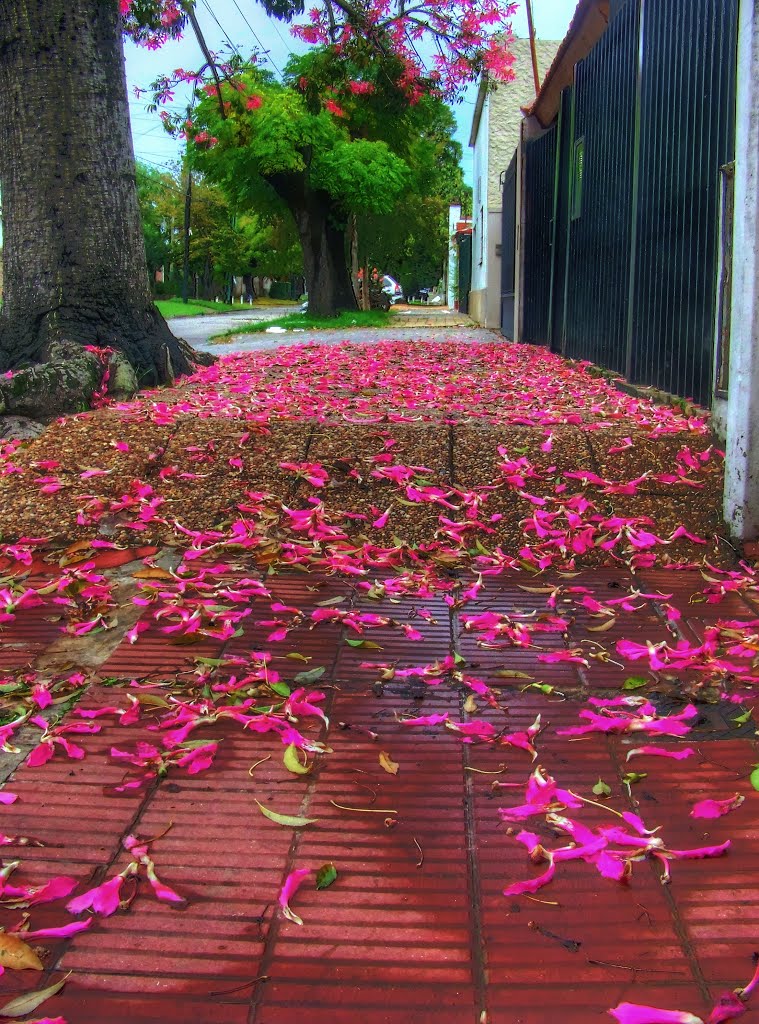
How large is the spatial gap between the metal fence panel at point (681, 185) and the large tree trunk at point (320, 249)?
16.7 m

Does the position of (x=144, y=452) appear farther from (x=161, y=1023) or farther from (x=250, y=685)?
(x=161, y=1023)

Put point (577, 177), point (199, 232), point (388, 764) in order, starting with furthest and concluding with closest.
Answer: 1. point (199, 232)
2. point (577, 177)
3. point (388, 764)

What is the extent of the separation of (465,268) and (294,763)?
27313 millimetres

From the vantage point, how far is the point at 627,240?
7387 millimetres

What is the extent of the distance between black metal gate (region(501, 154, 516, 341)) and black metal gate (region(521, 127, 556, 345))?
1.22 m

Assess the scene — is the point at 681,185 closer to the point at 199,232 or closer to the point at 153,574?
the point at 153,574

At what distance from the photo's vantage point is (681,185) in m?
6.00

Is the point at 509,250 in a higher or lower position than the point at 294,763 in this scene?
higher

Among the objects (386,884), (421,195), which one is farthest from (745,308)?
(421,195)

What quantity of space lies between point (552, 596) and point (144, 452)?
2326mm

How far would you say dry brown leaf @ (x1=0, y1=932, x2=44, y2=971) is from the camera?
1740mm

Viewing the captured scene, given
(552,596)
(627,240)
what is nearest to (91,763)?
(552,596)

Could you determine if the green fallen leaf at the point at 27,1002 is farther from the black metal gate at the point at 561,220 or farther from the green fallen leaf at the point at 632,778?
the black metal gate at the point at 561,220

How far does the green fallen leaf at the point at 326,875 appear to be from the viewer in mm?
1987
